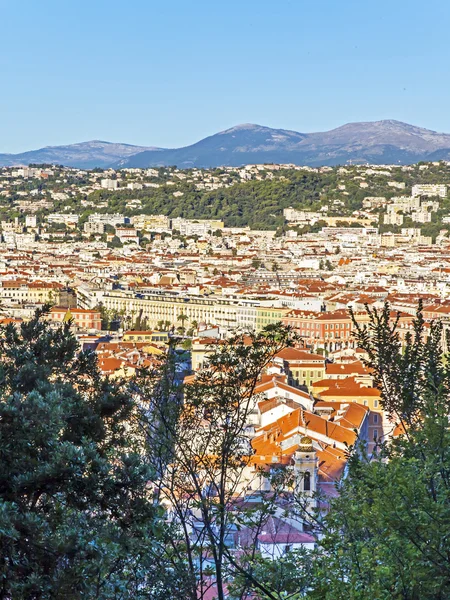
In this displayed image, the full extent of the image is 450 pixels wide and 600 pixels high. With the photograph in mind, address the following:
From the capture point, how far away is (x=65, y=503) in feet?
17.4

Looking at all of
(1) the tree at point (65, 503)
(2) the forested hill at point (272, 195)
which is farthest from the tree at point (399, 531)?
(2) the forested hill at point (272, 195)

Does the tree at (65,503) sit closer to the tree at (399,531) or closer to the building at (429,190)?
the tree at (399,531)

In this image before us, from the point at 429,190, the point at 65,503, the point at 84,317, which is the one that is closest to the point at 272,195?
the point at 429,190

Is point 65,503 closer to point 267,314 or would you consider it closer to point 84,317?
point 84,317

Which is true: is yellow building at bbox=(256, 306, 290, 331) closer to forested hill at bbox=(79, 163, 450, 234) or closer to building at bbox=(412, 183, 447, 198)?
forested hill at bbox=(79, 163, 450, 234)

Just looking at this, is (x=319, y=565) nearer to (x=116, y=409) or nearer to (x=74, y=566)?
(x=116, y=409)

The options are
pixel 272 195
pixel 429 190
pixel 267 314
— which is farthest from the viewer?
pixel 429 190

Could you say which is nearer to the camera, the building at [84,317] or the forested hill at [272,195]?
the building at [84,317]

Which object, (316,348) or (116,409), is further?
(316,348)

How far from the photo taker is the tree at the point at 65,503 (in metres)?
4.90

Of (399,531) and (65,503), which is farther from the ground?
(65,503)

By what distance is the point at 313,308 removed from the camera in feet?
151

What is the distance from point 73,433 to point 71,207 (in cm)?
11038

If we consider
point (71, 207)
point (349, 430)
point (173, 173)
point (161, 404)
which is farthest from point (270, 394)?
point (173, 173)
